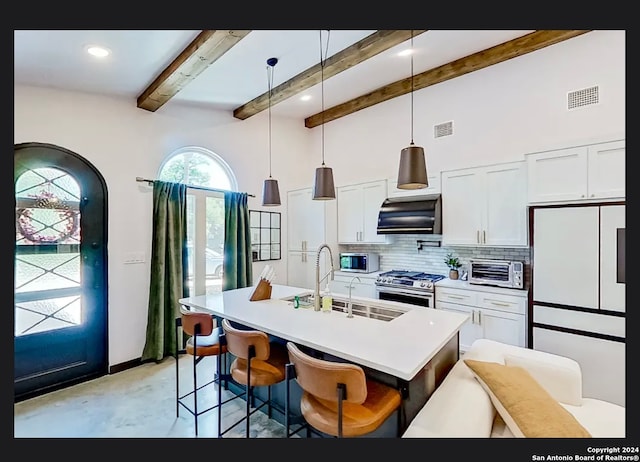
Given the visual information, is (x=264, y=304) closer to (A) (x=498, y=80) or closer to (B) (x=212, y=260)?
(B) (x=212, y=260)

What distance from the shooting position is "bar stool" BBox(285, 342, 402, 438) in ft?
4.80

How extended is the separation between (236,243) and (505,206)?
3378mm

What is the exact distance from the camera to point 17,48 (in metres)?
2.46

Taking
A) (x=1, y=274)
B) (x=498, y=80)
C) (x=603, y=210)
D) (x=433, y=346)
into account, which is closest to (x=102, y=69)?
(x=1, y=274)

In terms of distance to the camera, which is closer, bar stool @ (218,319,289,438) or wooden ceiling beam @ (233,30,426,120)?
bar stool @ (218,319,289,438)

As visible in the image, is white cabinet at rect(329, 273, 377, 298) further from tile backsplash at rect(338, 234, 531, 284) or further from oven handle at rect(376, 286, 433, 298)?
tile backsplash at rect(338, 234, 531, 284)

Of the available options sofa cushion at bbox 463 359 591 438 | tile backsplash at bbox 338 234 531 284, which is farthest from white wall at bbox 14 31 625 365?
sofa cushion at bbox 463 359 591 438

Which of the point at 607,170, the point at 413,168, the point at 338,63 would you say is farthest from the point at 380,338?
the point at 338,63

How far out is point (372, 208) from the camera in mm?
4590

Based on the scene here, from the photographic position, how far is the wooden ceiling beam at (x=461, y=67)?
340 centimetres

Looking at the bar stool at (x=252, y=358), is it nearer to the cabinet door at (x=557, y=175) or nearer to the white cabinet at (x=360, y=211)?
the white cabinet at (x=360, y=211)

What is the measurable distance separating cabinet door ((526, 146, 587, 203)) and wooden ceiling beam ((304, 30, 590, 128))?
1.37 metres

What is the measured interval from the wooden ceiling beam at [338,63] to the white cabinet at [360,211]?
1.63 meters

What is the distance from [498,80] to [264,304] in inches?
149
